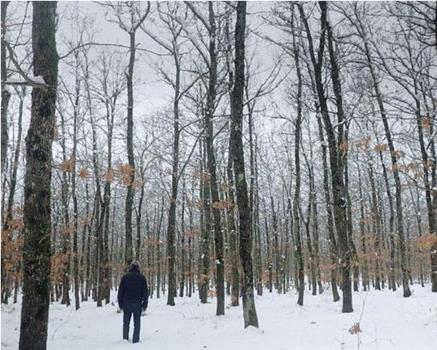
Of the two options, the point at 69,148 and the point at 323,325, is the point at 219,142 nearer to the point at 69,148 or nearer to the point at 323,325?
the point at 69,148

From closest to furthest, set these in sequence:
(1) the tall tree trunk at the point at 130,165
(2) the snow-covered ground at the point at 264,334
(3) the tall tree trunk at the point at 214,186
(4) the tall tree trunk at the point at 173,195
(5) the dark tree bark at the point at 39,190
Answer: (5) the dark tree bark at the point at 39,190 → (2) the snow-covered ground at the point at 264,334 → (3) the tall tree trunk at the point at 214,186 → (1) the tall tree trunk at the point at 130,165 → (4) the tall tree trunk at the point at 173,195

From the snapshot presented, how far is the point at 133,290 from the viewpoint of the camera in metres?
10.6

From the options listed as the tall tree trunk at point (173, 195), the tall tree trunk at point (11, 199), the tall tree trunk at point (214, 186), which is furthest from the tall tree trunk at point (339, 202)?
the tall tree trunk at point (11, 199)

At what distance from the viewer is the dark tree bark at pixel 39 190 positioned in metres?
6.67

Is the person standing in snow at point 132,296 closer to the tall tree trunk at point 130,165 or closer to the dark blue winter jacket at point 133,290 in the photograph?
the dark blue winter jacket at point 133,290

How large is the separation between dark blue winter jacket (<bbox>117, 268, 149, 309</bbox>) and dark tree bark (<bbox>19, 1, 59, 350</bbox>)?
381 cm

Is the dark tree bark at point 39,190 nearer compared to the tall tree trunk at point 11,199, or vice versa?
the dark tree bark at point 39,190

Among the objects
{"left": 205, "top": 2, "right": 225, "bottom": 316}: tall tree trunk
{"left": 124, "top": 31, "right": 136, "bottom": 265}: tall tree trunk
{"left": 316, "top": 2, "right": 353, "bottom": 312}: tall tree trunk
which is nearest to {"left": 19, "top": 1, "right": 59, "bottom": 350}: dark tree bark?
{"left": 205, "top": 2, "right": 225, "bottom": 316}: tall tree trunk

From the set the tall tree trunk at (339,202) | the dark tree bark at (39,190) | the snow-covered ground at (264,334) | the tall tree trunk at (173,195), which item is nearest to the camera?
the dark tree bark at (39,190)

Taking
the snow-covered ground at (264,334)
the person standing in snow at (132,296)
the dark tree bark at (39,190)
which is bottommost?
the snow-covered ground at (264,334)

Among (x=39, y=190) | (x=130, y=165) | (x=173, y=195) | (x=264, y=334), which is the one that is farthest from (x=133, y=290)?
(x=173, y=195)

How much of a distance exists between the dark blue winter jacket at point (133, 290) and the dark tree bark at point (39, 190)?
12.5 feet

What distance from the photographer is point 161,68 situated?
2184 cm

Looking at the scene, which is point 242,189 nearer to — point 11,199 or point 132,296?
point 132,296
